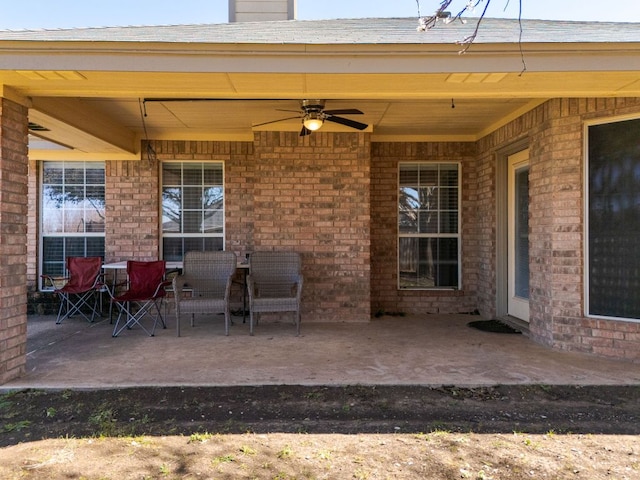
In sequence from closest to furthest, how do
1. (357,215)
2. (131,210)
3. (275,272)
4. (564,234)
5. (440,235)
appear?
(564,234)
(275,272)
(357,215)
(131,210)
(440,235)

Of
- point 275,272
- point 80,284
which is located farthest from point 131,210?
point 275,272

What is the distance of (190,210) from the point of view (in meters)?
6.56

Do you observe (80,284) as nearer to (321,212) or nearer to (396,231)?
(321,212)

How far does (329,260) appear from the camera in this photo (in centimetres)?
582

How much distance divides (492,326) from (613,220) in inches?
76.1

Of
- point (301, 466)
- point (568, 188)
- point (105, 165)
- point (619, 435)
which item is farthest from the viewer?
point (105, 165)

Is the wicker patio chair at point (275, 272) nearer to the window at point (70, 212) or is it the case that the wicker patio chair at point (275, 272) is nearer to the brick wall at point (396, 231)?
the brick wall at point (396, 231)

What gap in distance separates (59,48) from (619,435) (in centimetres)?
438

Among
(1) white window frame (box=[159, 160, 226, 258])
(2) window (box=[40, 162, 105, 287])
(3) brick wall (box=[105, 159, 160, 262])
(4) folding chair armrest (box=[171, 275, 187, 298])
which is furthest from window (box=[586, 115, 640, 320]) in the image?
(2) window (box=[40, 162, 105, 287])

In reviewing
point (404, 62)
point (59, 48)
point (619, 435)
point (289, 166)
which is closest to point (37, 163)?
point (289, 166)

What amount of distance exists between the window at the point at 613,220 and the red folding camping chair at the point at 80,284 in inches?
235

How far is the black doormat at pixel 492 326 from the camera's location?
527 cm

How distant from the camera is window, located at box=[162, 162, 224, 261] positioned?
6551 mm

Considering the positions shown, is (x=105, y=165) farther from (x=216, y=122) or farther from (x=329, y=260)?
(x=329, y=260)
